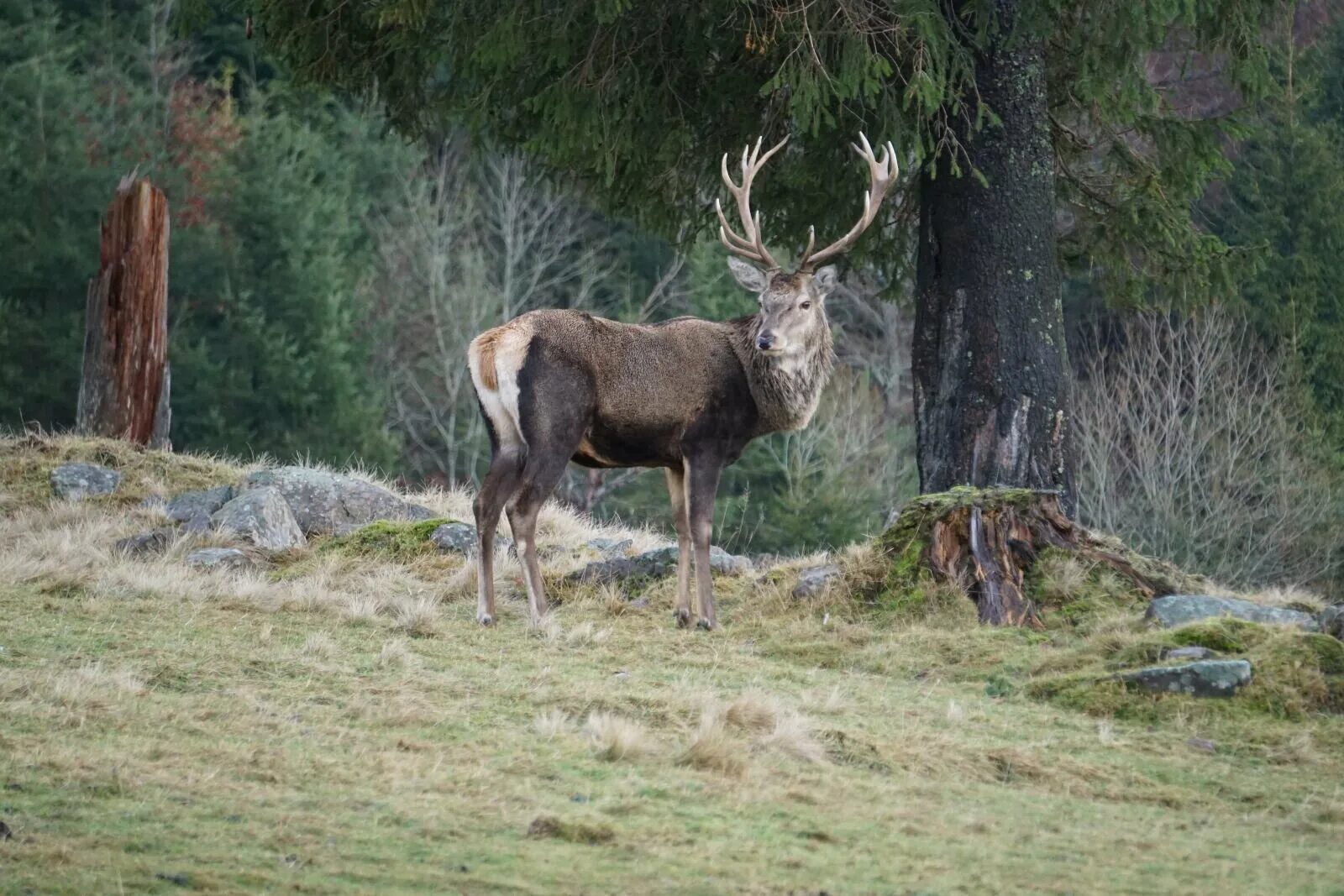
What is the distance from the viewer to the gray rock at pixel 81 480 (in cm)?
1402

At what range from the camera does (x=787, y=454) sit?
108 ft

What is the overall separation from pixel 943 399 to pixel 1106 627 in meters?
2.61

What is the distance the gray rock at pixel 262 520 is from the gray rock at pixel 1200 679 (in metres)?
6.22

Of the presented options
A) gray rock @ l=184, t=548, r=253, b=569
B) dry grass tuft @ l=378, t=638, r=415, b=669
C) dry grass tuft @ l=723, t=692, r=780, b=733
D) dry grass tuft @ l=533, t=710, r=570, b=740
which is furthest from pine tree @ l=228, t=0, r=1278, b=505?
dry grass tuft @ l=533, t=710, r=570, b=740

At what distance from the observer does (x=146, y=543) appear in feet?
39.2

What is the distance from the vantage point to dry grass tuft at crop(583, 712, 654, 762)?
6.76 metres

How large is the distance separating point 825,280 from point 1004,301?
4.43ft

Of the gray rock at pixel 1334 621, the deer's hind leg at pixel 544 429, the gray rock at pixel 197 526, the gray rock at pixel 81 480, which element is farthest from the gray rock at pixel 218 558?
the gray rock at pixel 1334 621

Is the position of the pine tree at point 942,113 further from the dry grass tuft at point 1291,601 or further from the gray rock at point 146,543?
the gray rock at point 146,543

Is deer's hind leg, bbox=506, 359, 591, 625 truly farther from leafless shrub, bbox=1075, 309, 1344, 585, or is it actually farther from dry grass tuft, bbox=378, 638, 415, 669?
leafless shrub, bbox=1075, 309, 1344, 585

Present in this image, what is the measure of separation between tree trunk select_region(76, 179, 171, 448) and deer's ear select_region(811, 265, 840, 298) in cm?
843

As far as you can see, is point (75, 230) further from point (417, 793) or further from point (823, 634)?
point (417, 793)

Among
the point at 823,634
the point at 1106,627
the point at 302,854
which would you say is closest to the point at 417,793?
the point at 302,854

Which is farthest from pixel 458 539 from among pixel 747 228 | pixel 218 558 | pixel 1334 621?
pixel 1334 621
